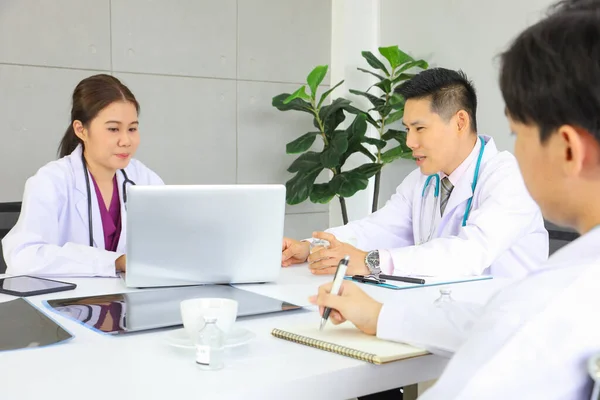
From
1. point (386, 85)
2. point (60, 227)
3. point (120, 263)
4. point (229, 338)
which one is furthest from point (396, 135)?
point (229, 338)

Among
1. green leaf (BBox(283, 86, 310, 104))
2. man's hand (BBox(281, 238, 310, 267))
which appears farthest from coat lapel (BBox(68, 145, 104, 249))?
green leaf (BBox(283, 86, 310, 104))

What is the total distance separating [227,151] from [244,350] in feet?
10.7

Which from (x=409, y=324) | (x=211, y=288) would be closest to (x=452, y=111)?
(x=211, y=288)

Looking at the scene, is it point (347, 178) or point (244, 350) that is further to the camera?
point (347, 178)

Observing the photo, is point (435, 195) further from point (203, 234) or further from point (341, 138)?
point (341, 138)

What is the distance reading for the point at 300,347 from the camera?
4.20 feet

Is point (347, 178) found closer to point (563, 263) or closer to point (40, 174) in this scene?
point (40, 174)

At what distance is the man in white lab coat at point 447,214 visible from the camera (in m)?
2.10

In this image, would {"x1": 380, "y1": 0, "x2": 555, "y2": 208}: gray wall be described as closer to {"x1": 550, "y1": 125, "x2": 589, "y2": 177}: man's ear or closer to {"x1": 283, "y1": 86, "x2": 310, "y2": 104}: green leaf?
{"x1": 283, "y1": 86, "x2": 310, "y2": 104}: green leaf

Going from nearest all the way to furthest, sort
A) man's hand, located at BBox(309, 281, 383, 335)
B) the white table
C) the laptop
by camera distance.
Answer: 1. the white table
2. man's hand, located at BBox(309, 281, 383, 335)
3. the laptop

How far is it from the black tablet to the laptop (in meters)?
0.19

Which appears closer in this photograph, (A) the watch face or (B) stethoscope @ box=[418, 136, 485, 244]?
(A) the watch face

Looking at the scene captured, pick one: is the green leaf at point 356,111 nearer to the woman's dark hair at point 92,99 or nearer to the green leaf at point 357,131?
the green leaf at point 357,131

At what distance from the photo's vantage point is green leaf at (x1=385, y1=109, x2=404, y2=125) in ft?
14.1
